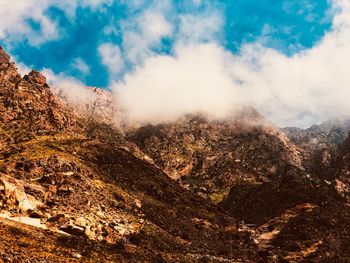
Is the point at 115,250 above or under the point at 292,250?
under

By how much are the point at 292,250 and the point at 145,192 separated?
64994 millimetres

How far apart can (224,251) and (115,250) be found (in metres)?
58.2

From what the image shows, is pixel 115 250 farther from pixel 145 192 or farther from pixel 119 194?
pixel 145 192

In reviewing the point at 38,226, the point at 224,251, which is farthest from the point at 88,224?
the point at 224,251

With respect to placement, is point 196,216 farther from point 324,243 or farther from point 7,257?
point 7,257

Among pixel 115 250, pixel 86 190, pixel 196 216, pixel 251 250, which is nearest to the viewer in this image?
pixel 115 250

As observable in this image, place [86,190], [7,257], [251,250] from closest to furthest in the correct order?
[7,257], [86,190], [251,250]

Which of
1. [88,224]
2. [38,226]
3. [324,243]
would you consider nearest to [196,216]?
[324,243]

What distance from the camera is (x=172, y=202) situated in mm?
198250

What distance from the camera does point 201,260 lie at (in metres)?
128

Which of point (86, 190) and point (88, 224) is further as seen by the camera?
point (86, 190)

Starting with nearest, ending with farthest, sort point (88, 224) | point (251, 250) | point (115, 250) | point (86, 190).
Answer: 1. point (115, 250)
2. point (88, 224)
3. point (86, 190)
4. point (251, 250)

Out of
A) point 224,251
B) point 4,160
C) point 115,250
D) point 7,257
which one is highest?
point 4,160

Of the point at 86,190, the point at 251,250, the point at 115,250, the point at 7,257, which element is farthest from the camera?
the point at 251,250
